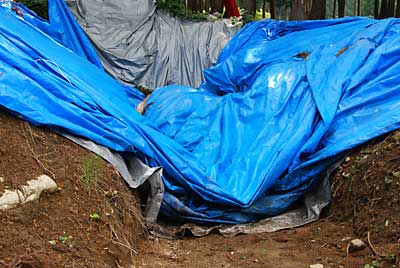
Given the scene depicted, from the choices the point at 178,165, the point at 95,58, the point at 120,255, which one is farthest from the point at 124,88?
the point at 120,255

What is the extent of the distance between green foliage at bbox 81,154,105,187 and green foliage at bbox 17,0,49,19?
14.4 ft

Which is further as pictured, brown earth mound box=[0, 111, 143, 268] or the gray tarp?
the gray tarp

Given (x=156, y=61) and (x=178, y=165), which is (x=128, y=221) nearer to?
(x=178, y=165)

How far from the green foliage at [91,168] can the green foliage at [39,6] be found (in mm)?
4397

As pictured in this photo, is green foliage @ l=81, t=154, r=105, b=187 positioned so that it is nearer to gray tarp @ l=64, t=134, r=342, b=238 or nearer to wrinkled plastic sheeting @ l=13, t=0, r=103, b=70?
gray tarp @ l=64, t=134, r=342, b=238

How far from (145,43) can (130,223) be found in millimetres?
4356

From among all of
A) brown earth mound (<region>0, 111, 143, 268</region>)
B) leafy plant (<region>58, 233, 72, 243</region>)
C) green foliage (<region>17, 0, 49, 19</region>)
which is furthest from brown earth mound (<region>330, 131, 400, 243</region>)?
green foliage (<region>17, 0, 49, 19</region>)

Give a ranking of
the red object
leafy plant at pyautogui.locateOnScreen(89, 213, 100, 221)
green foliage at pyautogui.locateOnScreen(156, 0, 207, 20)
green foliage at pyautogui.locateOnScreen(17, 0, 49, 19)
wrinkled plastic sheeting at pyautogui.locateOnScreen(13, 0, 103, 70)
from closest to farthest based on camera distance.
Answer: leafy plant at pyautogui.locateOnScreen(89, 213, 100, 221) < wrinkled plastic sheeting at pyautogui.locateOnScreen(13, 0, 103, 70) < green foliage at pyautogui.locateOnScreen(17, 0, 49, 19) < green foliage at pyautogui.locateOnScreen(156, 0, 207, 20) < the red object

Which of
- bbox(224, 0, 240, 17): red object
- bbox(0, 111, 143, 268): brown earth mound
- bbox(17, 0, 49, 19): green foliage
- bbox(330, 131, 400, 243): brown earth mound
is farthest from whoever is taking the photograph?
bbox(224, 0, 240, 17): red object

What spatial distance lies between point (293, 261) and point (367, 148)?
4.12ft

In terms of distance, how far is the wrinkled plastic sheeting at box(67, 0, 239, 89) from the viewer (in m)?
7.39

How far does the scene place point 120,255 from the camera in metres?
3.29

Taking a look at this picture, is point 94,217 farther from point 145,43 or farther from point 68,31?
point 145,43

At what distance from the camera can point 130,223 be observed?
12.3 feet
